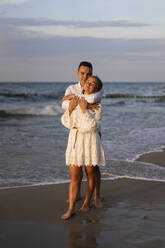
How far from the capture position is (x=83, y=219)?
379 cm

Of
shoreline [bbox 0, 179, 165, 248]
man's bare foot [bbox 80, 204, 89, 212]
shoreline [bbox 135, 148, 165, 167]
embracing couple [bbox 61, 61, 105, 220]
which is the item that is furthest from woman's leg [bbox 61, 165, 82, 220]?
shoreline [bbox 135, 148, 165, 167]

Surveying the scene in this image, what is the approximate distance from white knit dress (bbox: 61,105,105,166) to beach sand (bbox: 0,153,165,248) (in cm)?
64

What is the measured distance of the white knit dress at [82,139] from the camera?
3.85 meters

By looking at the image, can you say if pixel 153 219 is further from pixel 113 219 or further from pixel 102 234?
pixel 102 234

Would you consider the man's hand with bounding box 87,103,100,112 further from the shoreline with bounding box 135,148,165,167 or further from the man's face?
the shoreline with bounding box 135,148,165,167

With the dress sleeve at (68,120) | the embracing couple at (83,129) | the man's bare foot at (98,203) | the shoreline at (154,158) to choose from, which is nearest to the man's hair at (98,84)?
the embracing couple at (83,129)

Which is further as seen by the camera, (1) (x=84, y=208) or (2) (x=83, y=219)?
(1) (x=84, y=208)

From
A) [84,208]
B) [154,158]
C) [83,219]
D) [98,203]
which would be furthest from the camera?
[154,158]

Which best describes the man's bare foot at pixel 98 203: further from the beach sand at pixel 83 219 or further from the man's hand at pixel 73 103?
the man's hand at pixel 73 103

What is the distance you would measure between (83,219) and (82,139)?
0.88 metres

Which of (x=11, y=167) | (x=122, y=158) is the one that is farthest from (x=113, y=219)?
(x=122, y=158)

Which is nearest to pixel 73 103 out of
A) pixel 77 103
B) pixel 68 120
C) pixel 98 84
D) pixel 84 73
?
pixel 77 103

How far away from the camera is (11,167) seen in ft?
20.6

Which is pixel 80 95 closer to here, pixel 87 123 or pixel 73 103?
pixel 73 103
